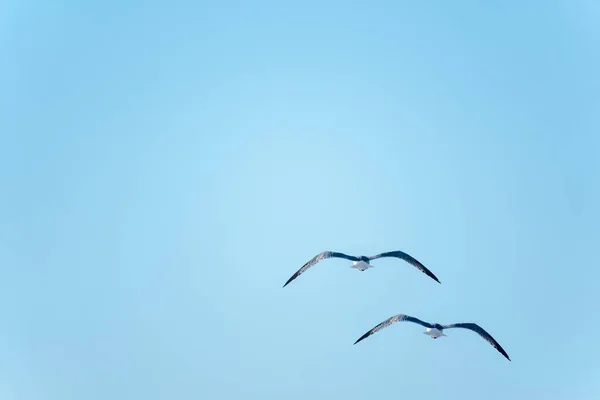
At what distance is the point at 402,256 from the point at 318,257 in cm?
700

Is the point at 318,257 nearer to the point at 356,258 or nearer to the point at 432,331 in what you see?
the point at 356,258

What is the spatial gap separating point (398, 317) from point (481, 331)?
6.66m

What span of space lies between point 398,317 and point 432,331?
3.03 metres

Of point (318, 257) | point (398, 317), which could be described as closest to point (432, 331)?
point (398, 317)

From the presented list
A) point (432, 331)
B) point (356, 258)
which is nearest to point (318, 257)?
point (356, 258)

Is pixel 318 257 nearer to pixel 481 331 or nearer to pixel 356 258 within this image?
pixel 356 258

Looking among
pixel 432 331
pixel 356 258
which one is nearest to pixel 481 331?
pixel 432 331

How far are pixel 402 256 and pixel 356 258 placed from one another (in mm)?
3744

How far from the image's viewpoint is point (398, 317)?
104 metres

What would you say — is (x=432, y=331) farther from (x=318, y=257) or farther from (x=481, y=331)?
(x=318, y=257)

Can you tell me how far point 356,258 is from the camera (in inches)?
4178

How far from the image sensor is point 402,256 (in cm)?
10625

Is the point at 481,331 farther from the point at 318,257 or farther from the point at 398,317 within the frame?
the point at 318,257

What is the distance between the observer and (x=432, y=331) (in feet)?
343
